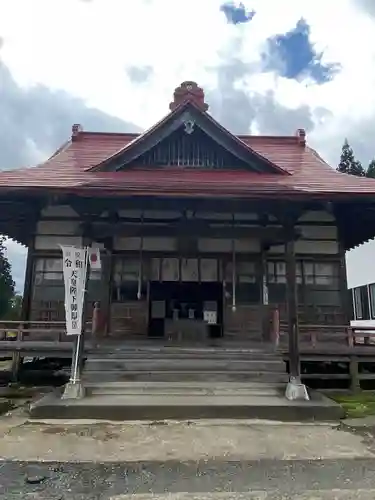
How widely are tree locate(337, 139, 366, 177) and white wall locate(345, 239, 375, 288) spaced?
1654 cm

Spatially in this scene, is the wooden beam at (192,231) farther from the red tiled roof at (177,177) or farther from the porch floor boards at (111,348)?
the porch floor boards at (111,348)

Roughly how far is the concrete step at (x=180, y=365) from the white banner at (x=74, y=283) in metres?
0.99

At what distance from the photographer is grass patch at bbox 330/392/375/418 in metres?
7.17

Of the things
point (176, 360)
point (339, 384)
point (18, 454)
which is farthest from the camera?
point (339, 384)

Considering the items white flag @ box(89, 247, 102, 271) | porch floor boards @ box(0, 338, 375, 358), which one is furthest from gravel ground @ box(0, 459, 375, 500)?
porch floor boards @ box(0, 338, 375, 358)

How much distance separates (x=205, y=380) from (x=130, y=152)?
601 centimetres

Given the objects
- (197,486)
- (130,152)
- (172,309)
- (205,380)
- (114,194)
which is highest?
(130,152)

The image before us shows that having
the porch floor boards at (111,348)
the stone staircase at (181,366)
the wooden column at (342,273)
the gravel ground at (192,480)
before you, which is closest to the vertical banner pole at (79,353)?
the stone staircase at (181,366)

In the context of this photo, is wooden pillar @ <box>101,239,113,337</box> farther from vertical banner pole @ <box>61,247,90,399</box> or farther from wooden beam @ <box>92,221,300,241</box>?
vertical banner pole @ <box>61,247,90,399</box>

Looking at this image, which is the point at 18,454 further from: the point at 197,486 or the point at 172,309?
the point at 172,309

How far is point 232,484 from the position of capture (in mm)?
4039

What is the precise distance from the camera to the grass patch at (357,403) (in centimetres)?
717

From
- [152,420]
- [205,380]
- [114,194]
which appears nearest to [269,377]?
[205,380]

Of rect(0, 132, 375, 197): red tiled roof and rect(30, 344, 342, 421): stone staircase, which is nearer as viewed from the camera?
rect(30, 344, 342, 421): stone staircase
